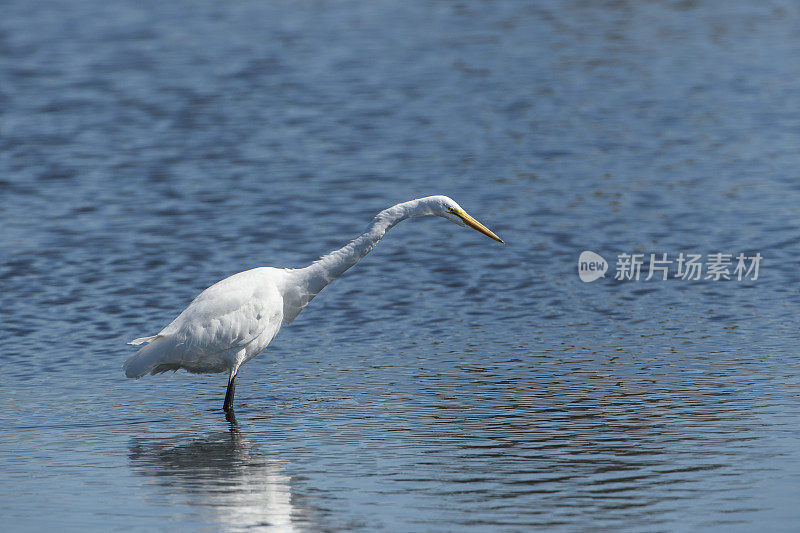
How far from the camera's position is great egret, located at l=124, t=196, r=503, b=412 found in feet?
35.8

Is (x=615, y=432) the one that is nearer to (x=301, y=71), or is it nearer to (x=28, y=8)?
(x=301, y=71)

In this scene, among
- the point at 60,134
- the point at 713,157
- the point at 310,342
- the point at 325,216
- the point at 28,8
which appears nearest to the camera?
the point at 310,342

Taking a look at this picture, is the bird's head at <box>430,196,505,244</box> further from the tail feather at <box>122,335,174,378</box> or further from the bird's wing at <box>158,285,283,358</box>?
the tail feather at <box>122,335,174,378</box>

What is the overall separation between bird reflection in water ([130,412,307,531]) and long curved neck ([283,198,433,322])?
1540 millimetres

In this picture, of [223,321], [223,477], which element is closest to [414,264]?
[223,321]

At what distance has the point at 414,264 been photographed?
1599 centimetres

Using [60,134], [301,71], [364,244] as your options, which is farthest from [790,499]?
[301,71]

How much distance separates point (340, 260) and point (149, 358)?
1989 millimetres

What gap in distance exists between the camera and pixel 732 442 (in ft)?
30.8

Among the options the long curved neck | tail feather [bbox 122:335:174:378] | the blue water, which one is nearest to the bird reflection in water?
the blue water

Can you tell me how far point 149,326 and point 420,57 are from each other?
15.5 m

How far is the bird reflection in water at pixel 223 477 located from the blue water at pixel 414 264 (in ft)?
0.11

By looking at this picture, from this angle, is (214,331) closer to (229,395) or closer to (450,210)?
(229,395)

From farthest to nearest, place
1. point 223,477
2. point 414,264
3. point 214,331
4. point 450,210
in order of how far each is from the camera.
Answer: point 414,264
point 450,210
point 214,331
point 223,477
